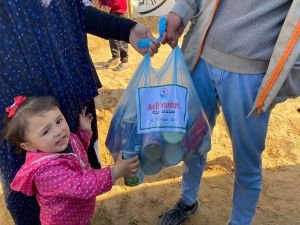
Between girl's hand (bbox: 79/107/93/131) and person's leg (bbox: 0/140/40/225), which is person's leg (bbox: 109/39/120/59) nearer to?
girl's hand (bbox: 79/107/93/131)

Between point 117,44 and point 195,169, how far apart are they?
2302mm

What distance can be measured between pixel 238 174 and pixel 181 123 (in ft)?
1.42

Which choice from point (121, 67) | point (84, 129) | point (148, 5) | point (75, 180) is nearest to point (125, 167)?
point (75, 180)

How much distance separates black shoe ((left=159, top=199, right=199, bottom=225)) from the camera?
2106mm

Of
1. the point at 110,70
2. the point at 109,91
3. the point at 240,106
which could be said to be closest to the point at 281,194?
the point at 240,106

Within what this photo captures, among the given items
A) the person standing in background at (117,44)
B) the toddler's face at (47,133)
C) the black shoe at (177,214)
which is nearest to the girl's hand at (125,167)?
the toddler's face at (47,133)

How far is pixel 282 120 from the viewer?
118 inches

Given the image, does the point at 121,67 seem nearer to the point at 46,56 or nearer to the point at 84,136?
the point at 84,136

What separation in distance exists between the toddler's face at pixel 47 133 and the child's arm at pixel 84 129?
0.70 feet

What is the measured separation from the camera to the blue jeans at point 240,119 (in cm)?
150

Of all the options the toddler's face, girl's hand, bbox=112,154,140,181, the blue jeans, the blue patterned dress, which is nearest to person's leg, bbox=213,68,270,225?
the blue jeans

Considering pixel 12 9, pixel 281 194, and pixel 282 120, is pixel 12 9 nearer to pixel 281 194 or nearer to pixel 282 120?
pixel 281 194

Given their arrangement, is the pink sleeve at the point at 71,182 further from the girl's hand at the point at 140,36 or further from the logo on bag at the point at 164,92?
the girl's hand at the point at 140,36

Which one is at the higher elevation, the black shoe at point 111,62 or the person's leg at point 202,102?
the person's leg at point 202,102
